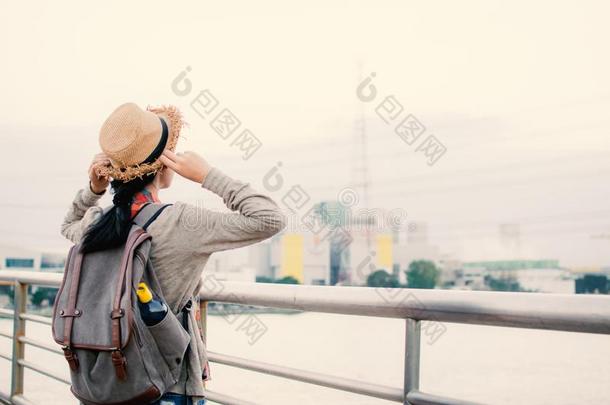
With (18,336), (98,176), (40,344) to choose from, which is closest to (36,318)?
(40,344)

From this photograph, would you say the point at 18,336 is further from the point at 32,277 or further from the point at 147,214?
the point at 147,214

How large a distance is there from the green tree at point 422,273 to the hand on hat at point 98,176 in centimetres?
3113

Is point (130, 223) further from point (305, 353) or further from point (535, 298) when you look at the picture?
point (305, 353)

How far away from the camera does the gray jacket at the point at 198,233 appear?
1.60 m

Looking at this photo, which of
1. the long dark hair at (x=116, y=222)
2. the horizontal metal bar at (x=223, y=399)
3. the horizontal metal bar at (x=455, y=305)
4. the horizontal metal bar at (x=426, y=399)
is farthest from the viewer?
the horizontal metal bar at (x=223, y=399)

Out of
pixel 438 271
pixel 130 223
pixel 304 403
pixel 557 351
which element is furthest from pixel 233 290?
pixel 438 271

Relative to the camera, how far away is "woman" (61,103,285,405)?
161 centimetres

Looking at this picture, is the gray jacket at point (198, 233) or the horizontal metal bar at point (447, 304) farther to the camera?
the gray jacket at point (198, 233)

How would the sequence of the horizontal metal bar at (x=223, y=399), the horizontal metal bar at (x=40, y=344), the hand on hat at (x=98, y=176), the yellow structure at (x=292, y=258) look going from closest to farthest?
the hand on hat at (x=98, y=176) → the horizontal metal bar at (x=223, y=399) → the horizontal metal bar at (x=40, y=344) → the yellow structure at (x=292, y=258)

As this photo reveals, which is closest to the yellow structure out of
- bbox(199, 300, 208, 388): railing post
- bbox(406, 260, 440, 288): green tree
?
bbox(406, 260, 440, 288): green tree

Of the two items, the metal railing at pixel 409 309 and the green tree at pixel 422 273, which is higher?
the metal railing at pixel 409 309

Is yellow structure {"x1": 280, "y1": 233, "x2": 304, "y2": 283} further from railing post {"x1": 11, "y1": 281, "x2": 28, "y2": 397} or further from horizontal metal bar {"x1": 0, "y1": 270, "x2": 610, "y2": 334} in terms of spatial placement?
horizontal metal bar {"x1": 0, "y1": 270, "x2": 610, "y2": 334}

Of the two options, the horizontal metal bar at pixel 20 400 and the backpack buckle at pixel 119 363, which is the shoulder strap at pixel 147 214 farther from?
the horizontal metal bar at pixel 20 400

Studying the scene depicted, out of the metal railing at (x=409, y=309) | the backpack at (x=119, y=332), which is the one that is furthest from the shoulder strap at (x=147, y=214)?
the metal railing at (x=409, y=309)
